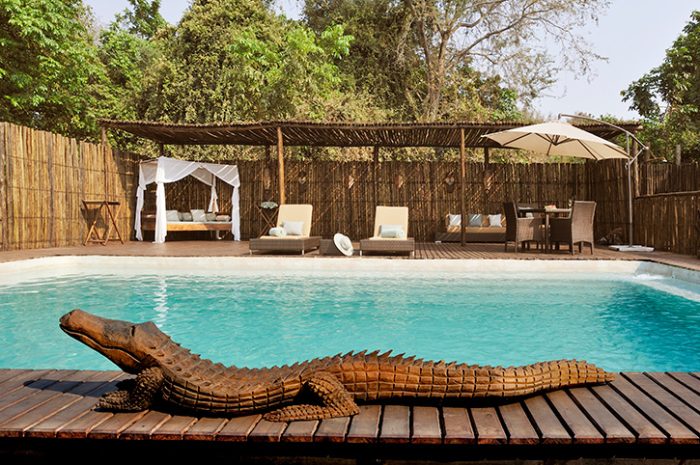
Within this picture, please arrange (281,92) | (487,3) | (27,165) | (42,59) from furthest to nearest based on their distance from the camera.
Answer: (487,3) → (281,92) → (42,59) → (27,165)

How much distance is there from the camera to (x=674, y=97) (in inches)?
762

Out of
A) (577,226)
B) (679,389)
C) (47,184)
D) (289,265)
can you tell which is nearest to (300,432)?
(679,389)

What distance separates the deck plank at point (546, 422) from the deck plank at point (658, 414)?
0.37 m

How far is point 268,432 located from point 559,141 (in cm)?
975

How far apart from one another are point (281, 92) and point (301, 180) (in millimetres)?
4595

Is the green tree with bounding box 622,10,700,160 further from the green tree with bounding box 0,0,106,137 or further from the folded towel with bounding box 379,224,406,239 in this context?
the green tree with bounding box 0,0,106,137

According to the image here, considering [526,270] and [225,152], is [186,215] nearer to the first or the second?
[225,152]

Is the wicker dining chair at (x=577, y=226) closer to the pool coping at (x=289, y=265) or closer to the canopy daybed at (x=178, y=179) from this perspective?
the pool coping at (x=289, y=265)

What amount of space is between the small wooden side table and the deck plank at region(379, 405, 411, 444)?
1042 centimetres

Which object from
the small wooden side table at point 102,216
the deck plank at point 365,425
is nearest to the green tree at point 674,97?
the small wooden side table at point 102,216

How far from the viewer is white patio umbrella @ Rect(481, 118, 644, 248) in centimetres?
927

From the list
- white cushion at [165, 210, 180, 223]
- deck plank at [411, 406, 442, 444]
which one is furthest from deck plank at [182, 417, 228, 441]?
white cushion at [165, 210, 180, 223]

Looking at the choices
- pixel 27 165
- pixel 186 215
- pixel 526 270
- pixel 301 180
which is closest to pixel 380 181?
pixel 301 180

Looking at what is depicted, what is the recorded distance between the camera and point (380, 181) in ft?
45.0
